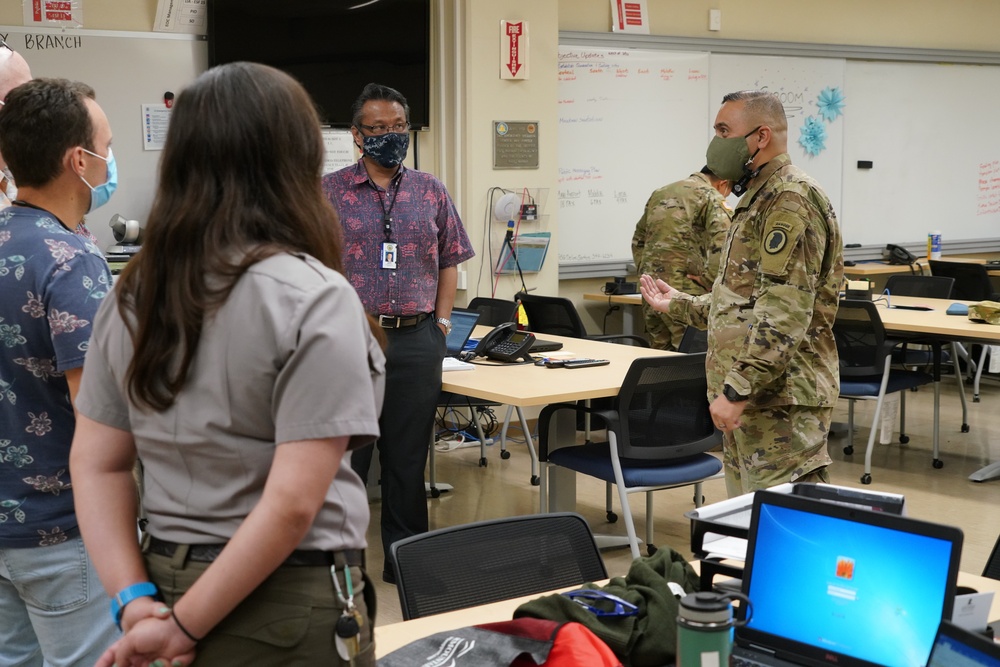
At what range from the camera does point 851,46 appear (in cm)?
834

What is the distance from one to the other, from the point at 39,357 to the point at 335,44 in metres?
4.41

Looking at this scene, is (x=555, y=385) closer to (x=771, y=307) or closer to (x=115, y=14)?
(x=771, y=307)

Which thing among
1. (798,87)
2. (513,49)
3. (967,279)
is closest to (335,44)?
(513,49)

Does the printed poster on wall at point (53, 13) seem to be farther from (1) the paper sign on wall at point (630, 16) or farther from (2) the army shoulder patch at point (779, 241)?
(2) the army shoulder patch at point (779, 241)

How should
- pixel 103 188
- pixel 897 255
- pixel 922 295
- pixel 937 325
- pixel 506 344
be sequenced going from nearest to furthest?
pixel 103 188 < pixel 506 344 < pixel 937 325 < pixel 922 295 < pixel 897 255

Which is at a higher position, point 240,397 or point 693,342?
point 240,397

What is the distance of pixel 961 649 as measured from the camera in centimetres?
132

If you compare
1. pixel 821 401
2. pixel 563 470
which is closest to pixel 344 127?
pixel 563 470

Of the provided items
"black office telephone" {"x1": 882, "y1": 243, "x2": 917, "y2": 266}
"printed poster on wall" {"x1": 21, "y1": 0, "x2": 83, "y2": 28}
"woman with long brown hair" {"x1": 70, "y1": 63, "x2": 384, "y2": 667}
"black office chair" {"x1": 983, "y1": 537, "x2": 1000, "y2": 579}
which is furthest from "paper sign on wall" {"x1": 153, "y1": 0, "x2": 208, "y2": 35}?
"black office telephone" {"x1": 882, "y1": 243, "x2": 917, "y2": 266}

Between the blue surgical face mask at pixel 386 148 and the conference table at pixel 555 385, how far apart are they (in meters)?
0.85

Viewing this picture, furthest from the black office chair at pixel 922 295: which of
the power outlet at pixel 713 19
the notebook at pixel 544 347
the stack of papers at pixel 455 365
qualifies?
the stack of papers at pixel 455 365

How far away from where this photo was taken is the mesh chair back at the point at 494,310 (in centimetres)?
544

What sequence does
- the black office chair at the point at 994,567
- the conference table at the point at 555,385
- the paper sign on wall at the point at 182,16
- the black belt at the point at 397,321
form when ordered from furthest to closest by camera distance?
the paper sign on wall at the point at 182,16, the black belt at the point at 397,321, the conference table at the point at 555,385, the black office chair at the point at 994,567

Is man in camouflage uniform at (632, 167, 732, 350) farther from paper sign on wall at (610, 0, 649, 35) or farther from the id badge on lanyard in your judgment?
the id badge on lanyard
